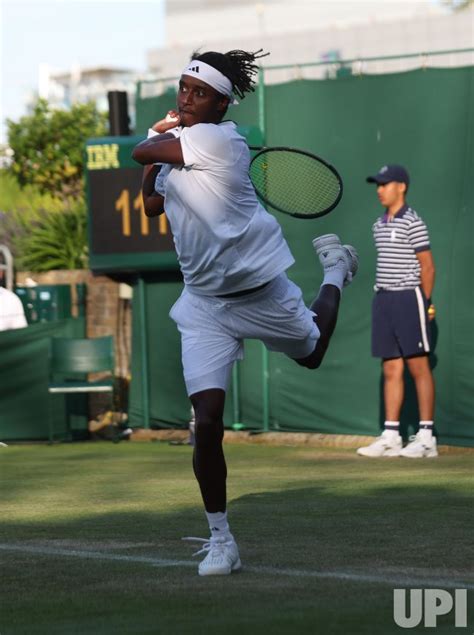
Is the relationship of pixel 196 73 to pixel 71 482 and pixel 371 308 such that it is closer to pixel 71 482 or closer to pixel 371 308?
pixel 71 482

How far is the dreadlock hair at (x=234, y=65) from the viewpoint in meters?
6.65

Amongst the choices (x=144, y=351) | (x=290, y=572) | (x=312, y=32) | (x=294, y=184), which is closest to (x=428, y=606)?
(x=290, y=572)

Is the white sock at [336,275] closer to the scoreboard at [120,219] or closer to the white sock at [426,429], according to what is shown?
the white sock at [426,429]

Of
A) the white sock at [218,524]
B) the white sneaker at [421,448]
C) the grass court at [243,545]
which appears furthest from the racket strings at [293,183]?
the white sneaker at [421,448]

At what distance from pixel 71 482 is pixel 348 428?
3.21 metres

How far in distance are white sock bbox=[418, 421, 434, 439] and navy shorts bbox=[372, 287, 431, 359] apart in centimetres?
53

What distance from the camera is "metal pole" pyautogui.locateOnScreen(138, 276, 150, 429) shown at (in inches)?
563

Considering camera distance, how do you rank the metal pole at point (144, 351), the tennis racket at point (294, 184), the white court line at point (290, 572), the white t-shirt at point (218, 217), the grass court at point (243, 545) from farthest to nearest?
the metal pole at point (144, 351)
the tennis racket at point (294, 184)
the white t-shirt at point (218, 217)
the white court line at point (290, 572)
the grass court at point (243, 545)

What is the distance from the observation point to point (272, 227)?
22.4ft

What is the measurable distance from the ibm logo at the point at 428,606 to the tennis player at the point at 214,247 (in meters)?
0.94

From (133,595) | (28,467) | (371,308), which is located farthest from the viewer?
(371,308)

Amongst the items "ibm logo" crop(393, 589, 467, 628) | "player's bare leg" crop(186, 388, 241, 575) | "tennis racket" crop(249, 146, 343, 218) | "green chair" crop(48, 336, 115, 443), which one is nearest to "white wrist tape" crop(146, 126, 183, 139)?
"tennis racket" crop(249, 146, 343, 218)

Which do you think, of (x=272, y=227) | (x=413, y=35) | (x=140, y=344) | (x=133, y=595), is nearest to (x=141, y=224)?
(x=140, y=344)

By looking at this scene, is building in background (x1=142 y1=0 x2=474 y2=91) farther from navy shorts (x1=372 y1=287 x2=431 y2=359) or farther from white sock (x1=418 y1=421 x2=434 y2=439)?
white sock (x1=418 y1=421 x2=434 y2=439)
